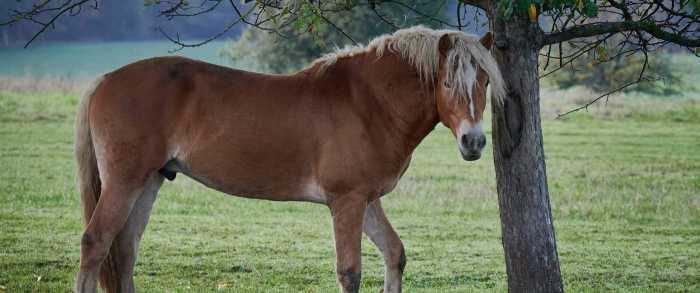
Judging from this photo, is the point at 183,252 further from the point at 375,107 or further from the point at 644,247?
the point at 644,247

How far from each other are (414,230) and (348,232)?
496 centimetres

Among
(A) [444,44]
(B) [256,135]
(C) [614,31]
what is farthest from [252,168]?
(C) [614,31]

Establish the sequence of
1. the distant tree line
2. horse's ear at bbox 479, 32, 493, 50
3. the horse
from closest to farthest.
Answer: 1. horse's ear at bbox 479, 32, 493, 50
2. the horse
3. the distant tree line

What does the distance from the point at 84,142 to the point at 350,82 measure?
175 cm

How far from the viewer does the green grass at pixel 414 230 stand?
287 inches

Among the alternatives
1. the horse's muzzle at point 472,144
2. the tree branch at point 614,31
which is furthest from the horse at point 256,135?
the tree branch at point 614,31

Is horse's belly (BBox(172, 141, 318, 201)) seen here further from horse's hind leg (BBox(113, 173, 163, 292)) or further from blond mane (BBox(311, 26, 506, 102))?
blond mane (BBox(311, 26, 506, 102))

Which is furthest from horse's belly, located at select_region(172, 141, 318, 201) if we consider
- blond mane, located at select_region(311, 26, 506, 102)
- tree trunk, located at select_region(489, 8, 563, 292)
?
tree trunk, located at select_region(489, 8, 563, 292)

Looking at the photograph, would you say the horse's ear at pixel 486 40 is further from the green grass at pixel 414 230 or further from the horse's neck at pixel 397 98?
the green grass at pixel 414 230

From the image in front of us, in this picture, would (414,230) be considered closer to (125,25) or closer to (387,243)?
(387,243)

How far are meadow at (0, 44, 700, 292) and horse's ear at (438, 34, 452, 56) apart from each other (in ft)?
8.48

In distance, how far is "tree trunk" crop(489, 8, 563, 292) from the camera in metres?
5.09

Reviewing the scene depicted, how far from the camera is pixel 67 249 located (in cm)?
829

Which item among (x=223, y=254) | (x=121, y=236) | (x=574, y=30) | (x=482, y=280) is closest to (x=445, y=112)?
(x=574, y=30)
